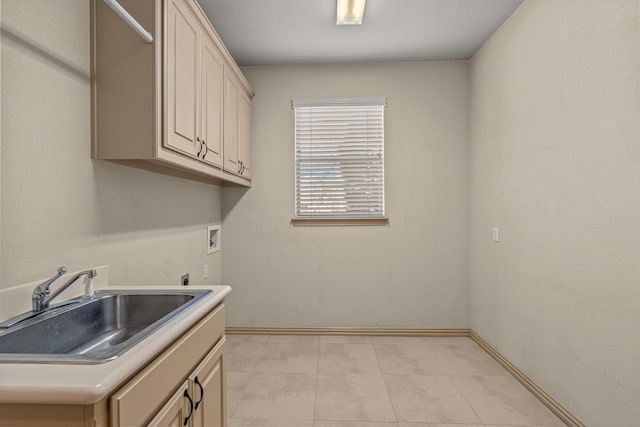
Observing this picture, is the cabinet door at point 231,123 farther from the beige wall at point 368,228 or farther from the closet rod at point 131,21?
the closet rod at point 131,21

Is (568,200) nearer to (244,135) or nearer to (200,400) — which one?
(200,400)

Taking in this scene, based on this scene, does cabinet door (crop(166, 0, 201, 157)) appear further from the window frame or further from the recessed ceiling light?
the window frame

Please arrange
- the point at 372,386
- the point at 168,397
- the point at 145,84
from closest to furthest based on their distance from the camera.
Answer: the point at 168,397 → the point at 145,84 → the point at 372,386

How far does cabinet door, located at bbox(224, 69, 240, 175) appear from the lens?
2.48 m

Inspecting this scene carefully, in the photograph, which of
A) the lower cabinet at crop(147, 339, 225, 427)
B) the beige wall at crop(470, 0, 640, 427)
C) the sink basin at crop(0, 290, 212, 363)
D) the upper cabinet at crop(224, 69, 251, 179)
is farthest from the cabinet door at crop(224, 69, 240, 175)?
the beige wall at crop(470, 0, 640, 427)

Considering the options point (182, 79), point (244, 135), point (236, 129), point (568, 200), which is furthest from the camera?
point (244, 135)

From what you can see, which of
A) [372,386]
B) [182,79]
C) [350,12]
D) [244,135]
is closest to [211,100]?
[182,79]

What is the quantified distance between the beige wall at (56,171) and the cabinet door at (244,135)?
108 centimetres

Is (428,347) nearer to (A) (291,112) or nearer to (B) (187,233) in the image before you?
(B) (187,233)

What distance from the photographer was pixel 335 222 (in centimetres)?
329

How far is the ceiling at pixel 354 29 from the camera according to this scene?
2.38 m

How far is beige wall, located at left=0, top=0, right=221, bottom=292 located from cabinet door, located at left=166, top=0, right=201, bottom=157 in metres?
0.35

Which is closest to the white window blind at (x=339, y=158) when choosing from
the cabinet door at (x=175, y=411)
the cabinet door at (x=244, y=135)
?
the cabinet door at (x=244, y=135)

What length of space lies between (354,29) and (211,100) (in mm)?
1337
